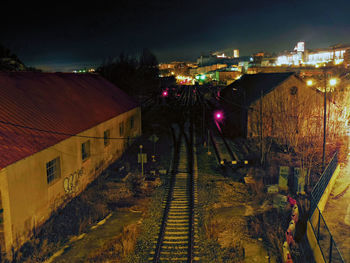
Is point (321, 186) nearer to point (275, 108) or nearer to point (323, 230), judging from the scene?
point (323, 230)

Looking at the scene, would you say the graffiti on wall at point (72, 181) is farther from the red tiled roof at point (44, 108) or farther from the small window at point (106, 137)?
the small window at point (106, 137)

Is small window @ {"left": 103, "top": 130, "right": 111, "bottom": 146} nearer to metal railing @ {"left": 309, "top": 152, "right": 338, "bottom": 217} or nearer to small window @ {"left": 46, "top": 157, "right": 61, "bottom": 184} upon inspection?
small window @ {"left": 46, "top": 157, "right": 61, "bottom": 184}

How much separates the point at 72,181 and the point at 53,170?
171 centimetres

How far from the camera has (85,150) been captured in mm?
17078

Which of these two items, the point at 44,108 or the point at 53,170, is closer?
the point at 53,170

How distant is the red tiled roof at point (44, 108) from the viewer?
1154cm

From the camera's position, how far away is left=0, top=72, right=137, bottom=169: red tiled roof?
11.5 metres

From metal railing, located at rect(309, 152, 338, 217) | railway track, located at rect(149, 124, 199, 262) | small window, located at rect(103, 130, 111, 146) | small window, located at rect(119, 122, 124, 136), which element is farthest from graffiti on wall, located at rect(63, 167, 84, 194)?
metal railing, located at rect(309, 152, 338, 217)

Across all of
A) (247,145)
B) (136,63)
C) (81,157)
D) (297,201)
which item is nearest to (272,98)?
(247,145)

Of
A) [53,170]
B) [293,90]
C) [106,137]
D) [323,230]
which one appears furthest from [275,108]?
[53,170]

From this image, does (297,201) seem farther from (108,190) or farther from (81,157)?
(81,157)

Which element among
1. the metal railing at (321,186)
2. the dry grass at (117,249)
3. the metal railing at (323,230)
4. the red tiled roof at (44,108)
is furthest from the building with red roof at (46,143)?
the metal railing at (321,186)

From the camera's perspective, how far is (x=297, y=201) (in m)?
15.9

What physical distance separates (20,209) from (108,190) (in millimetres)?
6280
